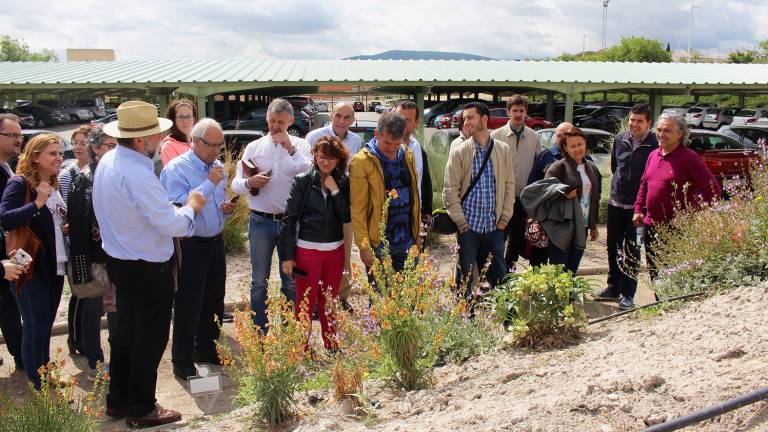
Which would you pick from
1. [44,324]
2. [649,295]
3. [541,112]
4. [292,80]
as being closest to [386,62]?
[292,80]

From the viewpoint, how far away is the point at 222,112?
101ft

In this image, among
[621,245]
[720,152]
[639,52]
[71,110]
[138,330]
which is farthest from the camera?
[639,52]

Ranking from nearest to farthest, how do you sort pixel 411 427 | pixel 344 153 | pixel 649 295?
pixel 411 427 → pixel 344 153 → pixel 649 295

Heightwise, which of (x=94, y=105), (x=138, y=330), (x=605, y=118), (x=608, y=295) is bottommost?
(x=608, y=295)

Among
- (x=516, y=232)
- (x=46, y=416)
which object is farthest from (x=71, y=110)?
(x=46, y=416)

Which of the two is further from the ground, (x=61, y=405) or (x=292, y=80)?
(x=292, y=80)

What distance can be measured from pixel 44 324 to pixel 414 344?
263 centimetres

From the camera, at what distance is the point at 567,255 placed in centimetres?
554

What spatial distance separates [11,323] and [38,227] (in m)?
0.82

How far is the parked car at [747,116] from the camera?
30.2 m

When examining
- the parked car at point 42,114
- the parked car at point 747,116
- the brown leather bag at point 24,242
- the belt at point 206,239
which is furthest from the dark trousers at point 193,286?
the parked car at point 42,114

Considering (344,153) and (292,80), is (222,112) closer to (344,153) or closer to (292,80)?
(292,80)

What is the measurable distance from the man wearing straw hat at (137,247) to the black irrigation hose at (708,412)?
103 inches

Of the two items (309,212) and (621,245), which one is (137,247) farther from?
(621,245)
